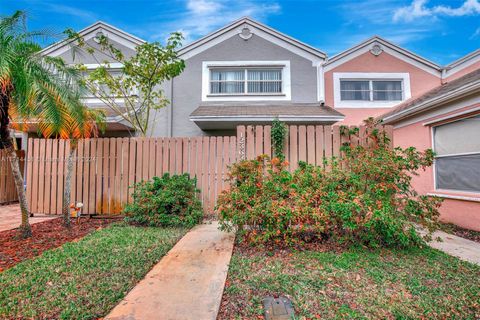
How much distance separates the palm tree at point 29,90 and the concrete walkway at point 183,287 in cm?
354

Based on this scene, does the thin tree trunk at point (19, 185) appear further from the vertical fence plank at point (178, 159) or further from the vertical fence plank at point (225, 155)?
the vertical fence plank at point (225, 155)

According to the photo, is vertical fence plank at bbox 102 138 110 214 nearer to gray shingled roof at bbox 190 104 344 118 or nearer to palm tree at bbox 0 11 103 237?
palm tree at bbox 0 11 103 237

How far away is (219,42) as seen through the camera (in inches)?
396

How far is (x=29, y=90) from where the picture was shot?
4.08 meters

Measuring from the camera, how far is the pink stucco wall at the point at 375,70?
10.7 metres

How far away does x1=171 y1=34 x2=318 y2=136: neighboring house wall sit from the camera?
32.0 ft

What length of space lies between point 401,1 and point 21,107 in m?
12.5

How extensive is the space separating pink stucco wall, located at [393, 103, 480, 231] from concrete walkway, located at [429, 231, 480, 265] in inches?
36.5

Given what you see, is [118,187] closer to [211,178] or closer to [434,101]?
[211,178]

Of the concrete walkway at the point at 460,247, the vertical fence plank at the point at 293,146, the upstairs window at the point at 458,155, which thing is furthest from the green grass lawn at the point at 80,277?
the upstairs window at the point at 458,155

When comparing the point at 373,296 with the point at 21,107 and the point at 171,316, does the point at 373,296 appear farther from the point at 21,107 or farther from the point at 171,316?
the point at 21,107

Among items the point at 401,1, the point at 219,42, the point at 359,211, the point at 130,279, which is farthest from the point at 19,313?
the point at 401,1

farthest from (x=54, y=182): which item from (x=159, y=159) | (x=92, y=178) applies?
(x=159, y=159)

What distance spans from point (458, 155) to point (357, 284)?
5.08m
